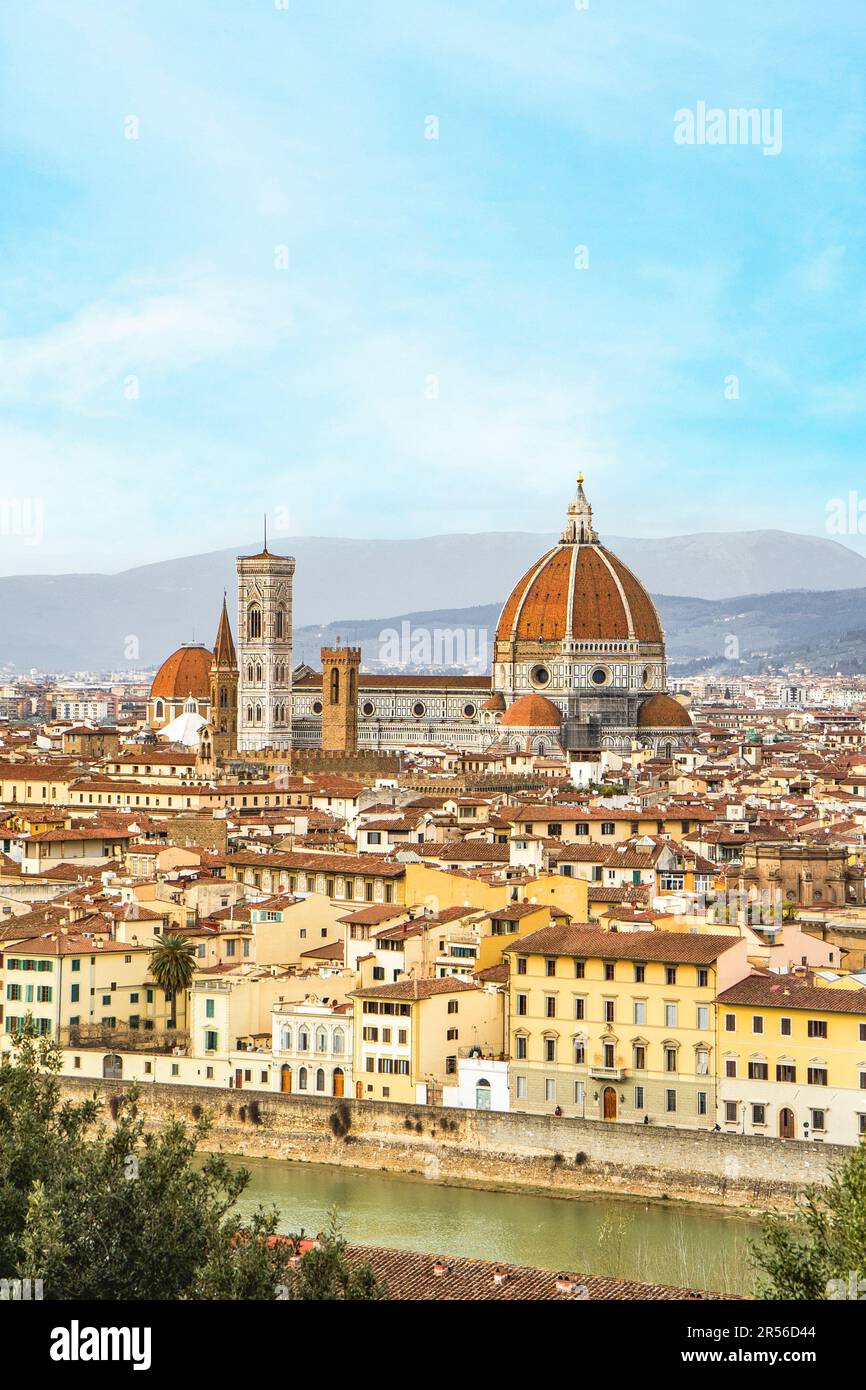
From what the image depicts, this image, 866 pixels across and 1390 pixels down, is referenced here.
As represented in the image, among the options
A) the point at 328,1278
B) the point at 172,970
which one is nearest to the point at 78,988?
the point at 172,970

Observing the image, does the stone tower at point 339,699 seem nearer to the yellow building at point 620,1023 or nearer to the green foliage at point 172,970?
the green foliage at point 172,970

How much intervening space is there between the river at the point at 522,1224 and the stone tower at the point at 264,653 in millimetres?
63585

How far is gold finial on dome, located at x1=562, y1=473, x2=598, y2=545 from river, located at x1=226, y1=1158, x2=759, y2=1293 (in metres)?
74.5

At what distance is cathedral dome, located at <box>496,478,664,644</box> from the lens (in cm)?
9275

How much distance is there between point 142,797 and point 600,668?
3724 cm

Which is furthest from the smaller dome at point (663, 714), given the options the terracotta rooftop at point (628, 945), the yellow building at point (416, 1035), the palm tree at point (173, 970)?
the yellow building at point (416, 1035)

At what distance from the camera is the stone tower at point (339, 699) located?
284ft

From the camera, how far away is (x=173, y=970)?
27.7m

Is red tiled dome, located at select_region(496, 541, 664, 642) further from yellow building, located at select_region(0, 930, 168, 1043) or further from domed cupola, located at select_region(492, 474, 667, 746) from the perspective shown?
yellow building, located at select_region(0, 930, 168, 1043)

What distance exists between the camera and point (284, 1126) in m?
24.8

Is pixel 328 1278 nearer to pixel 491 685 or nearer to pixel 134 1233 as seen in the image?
pixel 134 1233

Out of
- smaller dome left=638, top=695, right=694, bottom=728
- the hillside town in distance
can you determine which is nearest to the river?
the hillside town in distance
